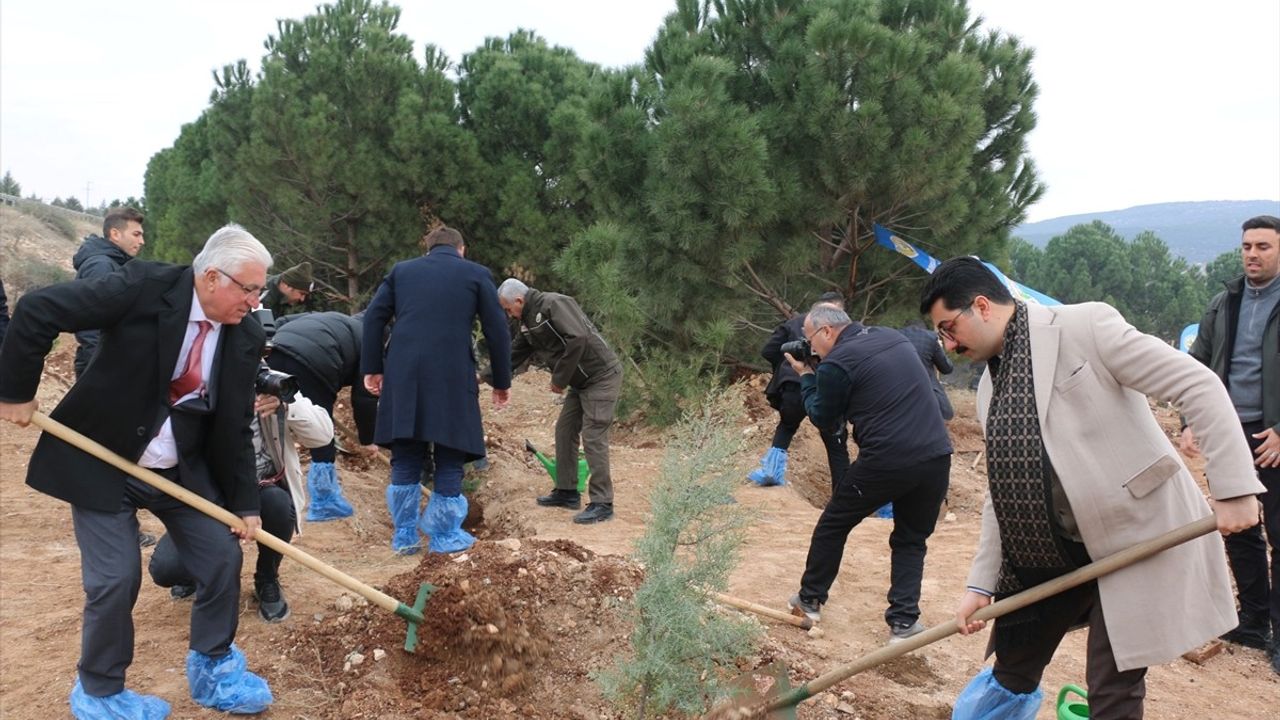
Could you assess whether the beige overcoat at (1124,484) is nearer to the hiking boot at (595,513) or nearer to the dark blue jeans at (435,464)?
the dark blue jeans at (435,464)

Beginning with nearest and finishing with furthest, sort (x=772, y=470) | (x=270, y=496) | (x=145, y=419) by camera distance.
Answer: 1. (x=145, y=419)
2. (x=270, y=496)
3. (x=772, y=470)

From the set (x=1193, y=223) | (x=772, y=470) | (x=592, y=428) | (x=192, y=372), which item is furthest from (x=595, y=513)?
(x=1193, y=223)

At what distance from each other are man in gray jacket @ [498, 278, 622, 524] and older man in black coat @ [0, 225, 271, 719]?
9.31ft

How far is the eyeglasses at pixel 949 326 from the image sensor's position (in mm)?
2600

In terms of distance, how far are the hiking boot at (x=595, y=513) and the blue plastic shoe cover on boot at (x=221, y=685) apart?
10.3 feet

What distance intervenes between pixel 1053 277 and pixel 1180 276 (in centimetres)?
448

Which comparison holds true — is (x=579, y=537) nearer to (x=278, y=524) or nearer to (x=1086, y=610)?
(x=278, y=524)

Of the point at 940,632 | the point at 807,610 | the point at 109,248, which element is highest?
the point at 109,248

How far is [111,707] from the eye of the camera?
3002 mm

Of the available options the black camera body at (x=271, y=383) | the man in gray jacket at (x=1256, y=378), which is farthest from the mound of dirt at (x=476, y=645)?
the man in gray jacket at (x=1256, y=378)

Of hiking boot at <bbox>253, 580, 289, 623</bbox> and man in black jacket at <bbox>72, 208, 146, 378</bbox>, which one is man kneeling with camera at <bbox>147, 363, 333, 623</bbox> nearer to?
hiking boot at <bbox>253, 580, 289, 623</bbox>

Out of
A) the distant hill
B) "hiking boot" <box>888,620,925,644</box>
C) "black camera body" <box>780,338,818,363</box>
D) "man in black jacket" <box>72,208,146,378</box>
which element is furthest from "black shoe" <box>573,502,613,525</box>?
the distant hill

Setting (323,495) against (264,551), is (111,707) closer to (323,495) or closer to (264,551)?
(264,551)

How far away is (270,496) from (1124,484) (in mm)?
3262
